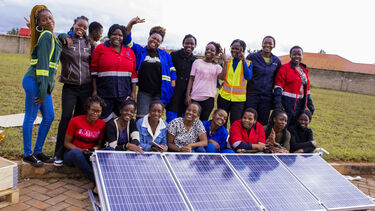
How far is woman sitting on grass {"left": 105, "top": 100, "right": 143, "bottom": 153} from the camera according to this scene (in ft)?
15.6

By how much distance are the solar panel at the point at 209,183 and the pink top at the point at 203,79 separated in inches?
64.2

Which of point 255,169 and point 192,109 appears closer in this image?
point 255,169

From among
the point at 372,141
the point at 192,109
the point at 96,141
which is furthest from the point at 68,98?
the point at 372,141

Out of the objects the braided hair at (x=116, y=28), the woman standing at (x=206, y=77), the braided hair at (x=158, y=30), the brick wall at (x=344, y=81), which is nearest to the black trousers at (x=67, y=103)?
the braided hair at (x=116, y=28)

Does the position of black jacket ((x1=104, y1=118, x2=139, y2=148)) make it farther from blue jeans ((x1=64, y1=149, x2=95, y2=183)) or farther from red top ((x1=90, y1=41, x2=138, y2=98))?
red top ((x1=90, y1=41, x2=138, y2=98))

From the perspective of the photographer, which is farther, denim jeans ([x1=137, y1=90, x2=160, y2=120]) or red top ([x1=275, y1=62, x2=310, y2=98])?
red top ([x1=275, y1=62, x2=310, y2=98])

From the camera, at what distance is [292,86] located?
6293mm

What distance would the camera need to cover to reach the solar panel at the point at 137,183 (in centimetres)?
345

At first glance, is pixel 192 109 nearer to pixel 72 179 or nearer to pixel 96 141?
pixel 96 141

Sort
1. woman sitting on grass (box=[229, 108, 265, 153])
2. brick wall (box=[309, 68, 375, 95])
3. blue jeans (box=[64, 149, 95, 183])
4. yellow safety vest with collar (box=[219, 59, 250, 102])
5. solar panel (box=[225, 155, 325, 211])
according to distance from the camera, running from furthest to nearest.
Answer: brick wall (box=[309, 68, 375, 95]), yellow safety vest with collar (box=[219, 59, 250, 102]), woman sitting on grass (box=[229, 108, 265, 153]), blue jeans (box=[64, 149, 95, 183]), solar panel (box=[225, 155, 325, 211])

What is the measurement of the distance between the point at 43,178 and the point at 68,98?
50.5 inches

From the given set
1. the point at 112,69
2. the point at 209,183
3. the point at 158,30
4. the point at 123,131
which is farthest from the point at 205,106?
the point at 209,183

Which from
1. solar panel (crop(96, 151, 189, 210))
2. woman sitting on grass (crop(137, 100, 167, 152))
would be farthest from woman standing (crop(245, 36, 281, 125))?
solar panel (crop(96, 151, 189, 210))

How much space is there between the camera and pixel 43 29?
14.8ft
